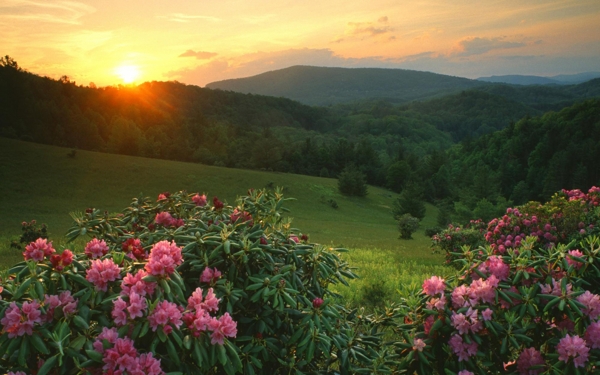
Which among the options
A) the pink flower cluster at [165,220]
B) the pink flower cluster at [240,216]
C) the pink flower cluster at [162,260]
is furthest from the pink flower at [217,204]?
the pink flower cluster at [162,260]

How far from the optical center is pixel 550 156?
107 metres

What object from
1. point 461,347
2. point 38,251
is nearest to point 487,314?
point 461,347

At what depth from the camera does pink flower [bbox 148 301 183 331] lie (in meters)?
3.18

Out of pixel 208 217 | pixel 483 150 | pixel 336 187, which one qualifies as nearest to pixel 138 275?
pixel 208 217

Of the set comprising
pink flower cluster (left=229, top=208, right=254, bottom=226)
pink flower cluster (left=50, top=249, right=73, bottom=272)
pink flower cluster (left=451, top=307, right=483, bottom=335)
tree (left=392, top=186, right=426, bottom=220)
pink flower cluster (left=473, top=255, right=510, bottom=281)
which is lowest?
tree (left=392, top=186, right=426, bottom=220)

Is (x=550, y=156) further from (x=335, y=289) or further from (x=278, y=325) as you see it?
(x=278, y=325)

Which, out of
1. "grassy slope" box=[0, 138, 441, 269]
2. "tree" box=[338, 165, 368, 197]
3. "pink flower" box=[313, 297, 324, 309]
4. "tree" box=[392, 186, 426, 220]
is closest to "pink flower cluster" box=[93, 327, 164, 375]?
"pink flower" box=[313, 297, 324, 309]

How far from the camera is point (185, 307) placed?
12.2ft

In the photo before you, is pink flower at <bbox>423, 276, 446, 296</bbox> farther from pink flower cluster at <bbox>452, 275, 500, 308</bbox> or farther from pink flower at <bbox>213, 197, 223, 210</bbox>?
pink flower at <bbox>213, 197, 223, 210</bbox>

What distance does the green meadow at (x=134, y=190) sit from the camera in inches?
1406

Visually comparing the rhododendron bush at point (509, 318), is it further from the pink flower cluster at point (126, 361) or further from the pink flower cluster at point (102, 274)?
the pink flower cluster at point (102, 274)

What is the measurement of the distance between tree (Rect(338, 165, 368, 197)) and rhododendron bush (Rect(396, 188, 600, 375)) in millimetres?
63235

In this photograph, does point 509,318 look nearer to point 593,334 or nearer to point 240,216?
point 593,334

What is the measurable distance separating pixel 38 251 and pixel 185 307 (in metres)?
1.60
